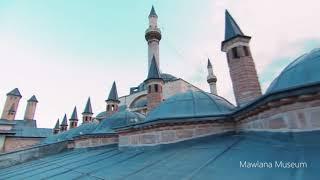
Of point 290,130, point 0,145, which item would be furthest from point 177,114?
point 0,145

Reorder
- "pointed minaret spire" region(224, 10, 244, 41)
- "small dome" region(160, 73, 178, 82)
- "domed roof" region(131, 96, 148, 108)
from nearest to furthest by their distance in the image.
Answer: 1. "pointed minaret spire" region(224, 10, 244, 41)
2. "domed roof" region(131, 96, 148, 108)
3. "small dome" region(160, 73, 178, 82)

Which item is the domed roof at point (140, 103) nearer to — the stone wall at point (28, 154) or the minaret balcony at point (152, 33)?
the minaret balcony at point (152, 33)

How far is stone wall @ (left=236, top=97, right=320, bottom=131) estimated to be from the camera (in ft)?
11.6

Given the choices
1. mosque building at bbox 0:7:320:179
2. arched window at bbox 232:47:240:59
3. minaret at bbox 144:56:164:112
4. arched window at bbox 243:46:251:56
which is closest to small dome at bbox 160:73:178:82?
minaret at bbox 144:56:164:112

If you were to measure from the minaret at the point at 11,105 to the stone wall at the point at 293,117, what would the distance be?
46752mm

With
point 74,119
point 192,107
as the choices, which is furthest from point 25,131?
point 192,107

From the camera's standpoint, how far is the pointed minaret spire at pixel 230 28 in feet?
34.8

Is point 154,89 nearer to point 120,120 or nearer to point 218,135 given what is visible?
point 120,120

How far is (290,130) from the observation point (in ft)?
12.6

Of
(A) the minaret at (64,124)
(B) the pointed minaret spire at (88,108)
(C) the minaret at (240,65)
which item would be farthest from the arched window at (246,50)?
(A) the minaret at (64,124)

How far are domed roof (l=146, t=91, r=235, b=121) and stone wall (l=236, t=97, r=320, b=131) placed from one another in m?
2.49

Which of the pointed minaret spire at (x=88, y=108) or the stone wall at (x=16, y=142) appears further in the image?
the pointed minaret spire at (x=88, y=108)

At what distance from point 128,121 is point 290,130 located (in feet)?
34.6

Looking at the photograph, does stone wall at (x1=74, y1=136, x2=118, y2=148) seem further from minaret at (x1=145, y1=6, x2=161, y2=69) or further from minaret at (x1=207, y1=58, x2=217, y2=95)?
minaret at (x1=207, y1=58, x2=217, y2=95)
